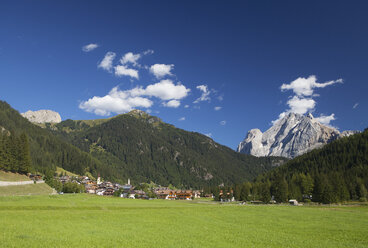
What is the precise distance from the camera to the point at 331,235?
3422 cm

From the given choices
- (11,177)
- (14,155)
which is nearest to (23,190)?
(11,177)

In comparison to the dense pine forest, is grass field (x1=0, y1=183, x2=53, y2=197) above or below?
below

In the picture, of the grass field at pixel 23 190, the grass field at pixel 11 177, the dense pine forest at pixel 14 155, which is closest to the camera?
the grass field at pixel 23 190

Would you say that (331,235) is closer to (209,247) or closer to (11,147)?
(209,247)

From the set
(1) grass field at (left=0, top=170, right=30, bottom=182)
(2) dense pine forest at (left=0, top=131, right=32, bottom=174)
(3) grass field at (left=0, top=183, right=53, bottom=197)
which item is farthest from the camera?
(2) dense pine forest at (left=0, top=131, right=32, bottom=174)

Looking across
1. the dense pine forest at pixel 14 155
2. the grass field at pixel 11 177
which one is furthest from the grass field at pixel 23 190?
the dense pine forest at pixel 14 155

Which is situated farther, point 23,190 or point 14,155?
point 14,155

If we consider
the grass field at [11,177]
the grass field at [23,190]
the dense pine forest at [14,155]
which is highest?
the dense pine forest at [14,155]

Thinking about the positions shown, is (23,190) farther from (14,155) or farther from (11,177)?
(14,155)

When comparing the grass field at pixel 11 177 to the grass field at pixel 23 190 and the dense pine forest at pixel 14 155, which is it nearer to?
the dense pine forest at pixel 14 155

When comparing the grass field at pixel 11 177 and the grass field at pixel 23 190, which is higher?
the grass field at pixel 11 177

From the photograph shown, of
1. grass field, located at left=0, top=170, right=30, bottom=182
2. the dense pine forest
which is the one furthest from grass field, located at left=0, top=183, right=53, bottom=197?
the dense pine forest

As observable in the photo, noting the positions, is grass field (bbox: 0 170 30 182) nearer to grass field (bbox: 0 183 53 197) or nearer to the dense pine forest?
the dense pine forest

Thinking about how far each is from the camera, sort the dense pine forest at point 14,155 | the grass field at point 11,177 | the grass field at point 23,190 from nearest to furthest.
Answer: the grass field at point 23,190, the grass field at point 11,177, the dense pine forest at point 14,155
